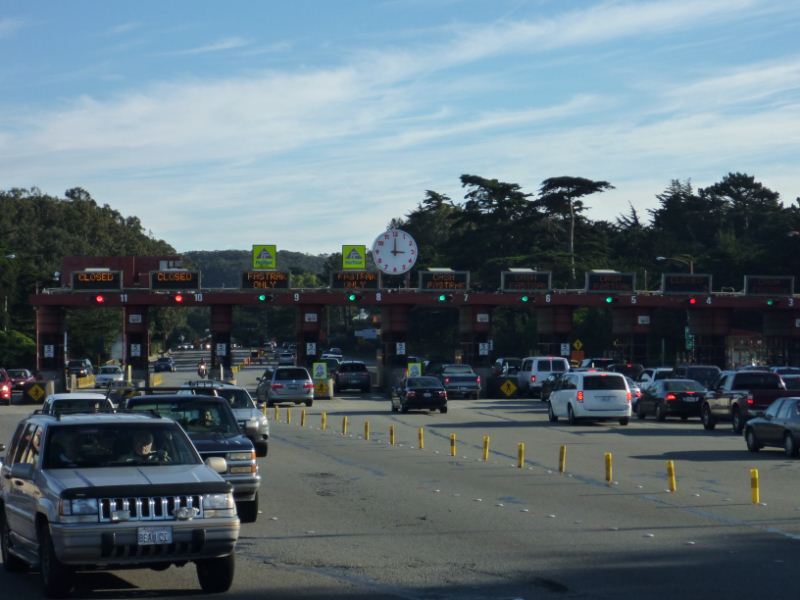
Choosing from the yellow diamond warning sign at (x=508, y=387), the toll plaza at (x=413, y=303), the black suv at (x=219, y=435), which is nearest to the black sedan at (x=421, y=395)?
the yellow diamond warning sign at (x=508, y=387)

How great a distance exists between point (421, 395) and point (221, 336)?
73.5ft

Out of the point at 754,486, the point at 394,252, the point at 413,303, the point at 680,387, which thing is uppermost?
the point at 394,252

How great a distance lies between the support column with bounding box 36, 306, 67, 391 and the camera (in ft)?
204

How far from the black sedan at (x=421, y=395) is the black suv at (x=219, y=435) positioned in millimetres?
27555

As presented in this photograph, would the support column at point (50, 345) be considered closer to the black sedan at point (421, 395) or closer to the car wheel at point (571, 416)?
the black sedan at point (421, 395)

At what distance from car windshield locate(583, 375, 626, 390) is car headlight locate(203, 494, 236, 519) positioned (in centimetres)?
2742

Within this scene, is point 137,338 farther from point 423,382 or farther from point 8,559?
point 8,559

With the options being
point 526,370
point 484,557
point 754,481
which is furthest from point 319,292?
point 484,557

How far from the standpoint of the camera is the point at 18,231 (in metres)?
130

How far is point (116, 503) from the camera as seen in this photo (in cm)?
1061

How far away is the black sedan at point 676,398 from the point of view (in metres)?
40.2

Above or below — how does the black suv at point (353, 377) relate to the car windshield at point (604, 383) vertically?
below

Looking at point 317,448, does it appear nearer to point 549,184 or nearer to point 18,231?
point 549,184

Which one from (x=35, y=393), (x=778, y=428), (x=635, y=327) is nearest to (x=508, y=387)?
(x=635, y=327)
